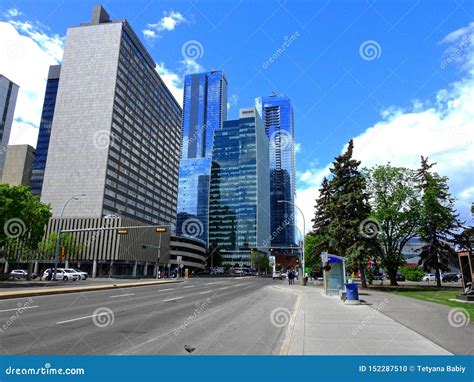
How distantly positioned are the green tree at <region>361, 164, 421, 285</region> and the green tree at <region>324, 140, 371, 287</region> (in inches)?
101

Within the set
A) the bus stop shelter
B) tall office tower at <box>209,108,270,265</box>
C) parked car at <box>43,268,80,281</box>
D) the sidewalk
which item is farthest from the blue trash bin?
tall office tower at <box>209,108,270,265</box>

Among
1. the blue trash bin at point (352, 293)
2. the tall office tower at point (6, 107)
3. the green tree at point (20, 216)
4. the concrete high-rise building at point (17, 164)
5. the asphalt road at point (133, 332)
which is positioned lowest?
the asphalt road at point (133, 332)

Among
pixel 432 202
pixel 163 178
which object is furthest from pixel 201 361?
pixel 163 178

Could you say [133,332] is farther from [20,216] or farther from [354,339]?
[20,216]

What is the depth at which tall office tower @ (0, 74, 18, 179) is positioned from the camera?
11336cm

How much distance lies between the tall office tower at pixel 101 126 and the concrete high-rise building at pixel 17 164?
29324mm

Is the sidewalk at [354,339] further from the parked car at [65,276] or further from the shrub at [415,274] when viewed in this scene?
the shrub at [415,274]

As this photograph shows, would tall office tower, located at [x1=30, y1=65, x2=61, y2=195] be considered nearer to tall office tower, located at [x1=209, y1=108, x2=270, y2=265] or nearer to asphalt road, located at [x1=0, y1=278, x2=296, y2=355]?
tall office tower, located at [x1=209, y1=108, x2=270, y2=265]

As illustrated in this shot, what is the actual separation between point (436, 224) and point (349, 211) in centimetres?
1155

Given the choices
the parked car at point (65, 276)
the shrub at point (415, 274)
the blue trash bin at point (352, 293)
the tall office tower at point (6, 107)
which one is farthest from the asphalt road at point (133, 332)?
the tall office tower at point (6, 107)

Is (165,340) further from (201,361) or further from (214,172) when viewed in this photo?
(214,172)

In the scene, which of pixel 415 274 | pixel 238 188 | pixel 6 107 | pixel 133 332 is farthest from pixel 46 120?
pixel 133 332

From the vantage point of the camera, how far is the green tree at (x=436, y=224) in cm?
3612

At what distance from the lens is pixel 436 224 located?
37.2 meters
